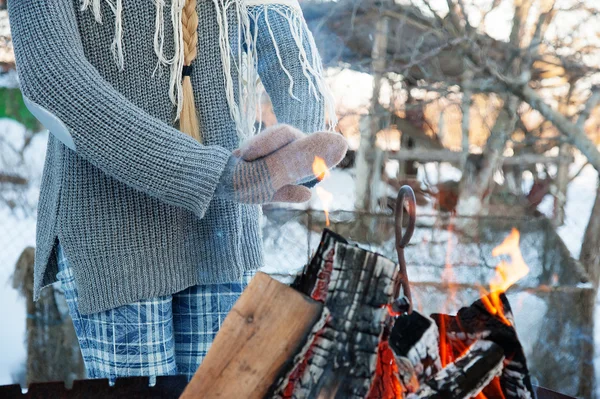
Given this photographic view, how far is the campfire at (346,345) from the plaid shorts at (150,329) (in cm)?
24

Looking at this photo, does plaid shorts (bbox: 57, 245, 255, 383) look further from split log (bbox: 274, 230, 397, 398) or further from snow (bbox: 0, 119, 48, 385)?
snow (bbox: 0, 119, 48, 385)

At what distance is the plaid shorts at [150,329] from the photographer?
867 millimetres

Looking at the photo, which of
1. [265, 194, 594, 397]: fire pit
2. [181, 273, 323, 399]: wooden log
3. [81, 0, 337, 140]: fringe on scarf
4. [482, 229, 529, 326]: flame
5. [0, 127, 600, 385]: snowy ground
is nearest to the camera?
[181, 273, 323, 399]: wooden log

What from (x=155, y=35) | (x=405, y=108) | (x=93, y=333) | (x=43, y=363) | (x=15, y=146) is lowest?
(x=43, y=363)

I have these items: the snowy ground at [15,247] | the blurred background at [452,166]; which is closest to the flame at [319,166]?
the blurred background at [452,166]

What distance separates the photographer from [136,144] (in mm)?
747

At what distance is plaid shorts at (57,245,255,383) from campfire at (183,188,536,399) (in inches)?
9.4

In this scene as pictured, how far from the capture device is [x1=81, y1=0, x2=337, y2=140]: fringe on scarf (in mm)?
866

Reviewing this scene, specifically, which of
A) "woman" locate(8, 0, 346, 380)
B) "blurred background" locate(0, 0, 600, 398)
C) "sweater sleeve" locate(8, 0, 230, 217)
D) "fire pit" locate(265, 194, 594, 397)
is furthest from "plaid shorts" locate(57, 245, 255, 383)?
"fire pit" locate(265, 194, 594, 397)

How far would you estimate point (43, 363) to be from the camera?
241cm

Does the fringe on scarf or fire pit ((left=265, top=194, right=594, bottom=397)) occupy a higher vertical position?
the fringe on scarf

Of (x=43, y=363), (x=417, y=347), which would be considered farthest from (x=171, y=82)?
(x=43, y=363)

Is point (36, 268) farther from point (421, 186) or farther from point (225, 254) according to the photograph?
point (421, 186)

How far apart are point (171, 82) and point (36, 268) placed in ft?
1.12
